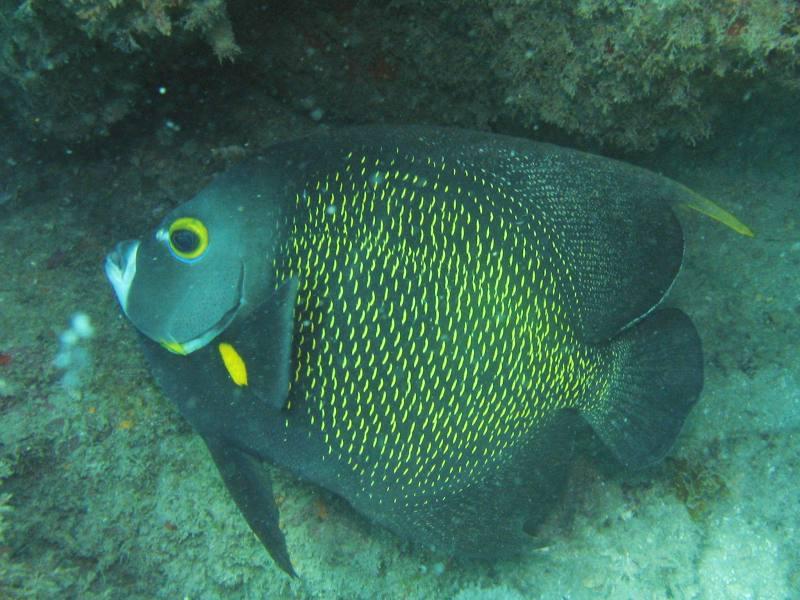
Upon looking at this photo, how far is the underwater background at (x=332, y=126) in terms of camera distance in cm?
246

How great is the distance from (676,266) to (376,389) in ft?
4.75

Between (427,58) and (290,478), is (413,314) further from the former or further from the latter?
(427,58)

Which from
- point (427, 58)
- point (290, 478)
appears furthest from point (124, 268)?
point (427, 58)

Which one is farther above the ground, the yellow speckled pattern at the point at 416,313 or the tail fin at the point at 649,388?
the yellow speckled pattern at the point at 416,313

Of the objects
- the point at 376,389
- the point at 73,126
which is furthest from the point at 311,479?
the point at 73,126

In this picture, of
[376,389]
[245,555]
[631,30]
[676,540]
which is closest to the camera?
[376,389]

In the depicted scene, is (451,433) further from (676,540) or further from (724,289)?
(724,289)

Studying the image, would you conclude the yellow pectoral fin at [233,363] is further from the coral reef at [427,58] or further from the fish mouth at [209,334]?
the coral reef at [427,58]

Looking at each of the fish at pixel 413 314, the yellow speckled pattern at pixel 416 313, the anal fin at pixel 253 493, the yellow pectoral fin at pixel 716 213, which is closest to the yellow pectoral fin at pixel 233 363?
the fish at pixel 413 314

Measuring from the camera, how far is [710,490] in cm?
302

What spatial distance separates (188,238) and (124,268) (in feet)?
1.06

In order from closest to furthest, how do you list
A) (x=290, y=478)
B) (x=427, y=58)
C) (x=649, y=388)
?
1. (x=649, y=388)
2. (x=290, y=478)
3. (x=427, y=58)

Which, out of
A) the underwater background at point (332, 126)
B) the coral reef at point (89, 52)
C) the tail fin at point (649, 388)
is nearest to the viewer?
the coral reef at point (89, 52)

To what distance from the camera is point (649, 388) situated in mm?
2645
